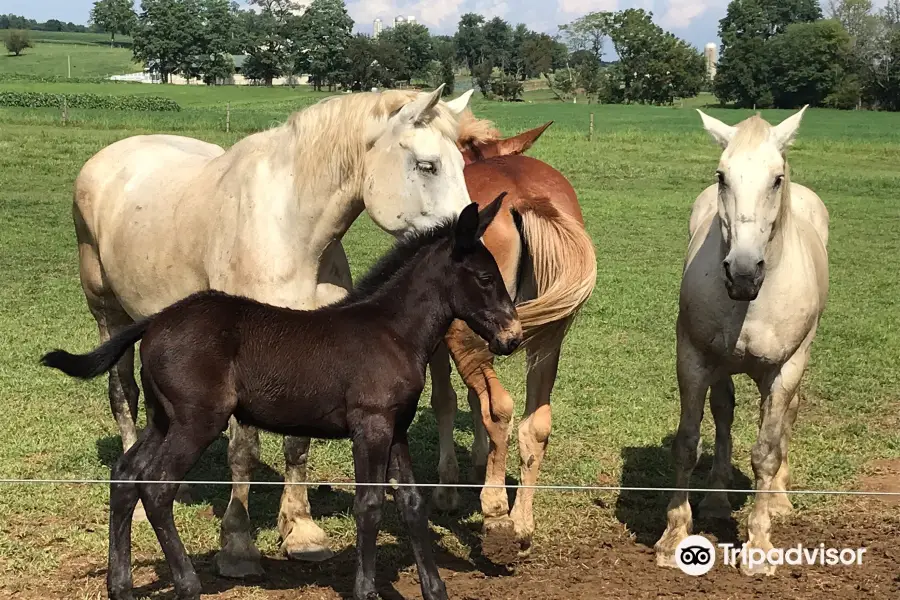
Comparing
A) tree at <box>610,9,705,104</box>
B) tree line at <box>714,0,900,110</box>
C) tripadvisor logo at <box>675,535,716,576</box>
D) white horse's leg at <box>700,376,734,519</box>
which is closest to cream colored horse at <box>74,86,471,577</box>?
tripadvisor logo at <box>675,535,716,576</box>

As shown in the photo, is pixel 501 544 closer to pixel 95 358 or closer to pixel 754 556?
pixel 754 556

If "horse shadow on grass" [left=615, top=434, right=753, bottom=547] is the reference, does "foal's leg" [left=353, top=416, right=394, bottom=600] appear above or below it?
above

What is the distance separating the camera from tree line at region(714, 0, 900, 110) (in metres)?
68.0

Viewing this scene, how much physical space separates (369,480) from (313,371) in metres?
0.52

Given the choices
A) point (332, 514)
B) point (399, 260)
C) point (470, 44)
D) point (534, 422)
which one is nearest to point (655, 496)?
point (534, 422)

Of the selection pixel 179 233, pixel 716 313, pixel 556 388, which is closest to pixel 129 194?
pixel 179 233

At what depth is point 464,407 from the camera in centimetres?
842

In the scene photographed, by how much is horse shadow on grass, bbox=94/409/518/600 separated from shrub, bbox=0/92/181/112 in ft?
124

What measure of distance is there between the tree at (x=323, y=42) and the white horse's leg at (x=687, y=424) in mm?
74979

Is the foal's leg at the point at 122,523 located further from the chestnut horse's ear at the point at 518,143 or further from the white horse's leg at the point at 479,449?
the chestnut horse's ear at the point at 518,143

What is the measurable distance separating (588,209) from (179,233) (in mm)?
15009

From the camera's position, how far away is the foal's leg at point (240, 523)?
460 centimetres

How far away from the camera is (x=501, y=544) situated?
462cm

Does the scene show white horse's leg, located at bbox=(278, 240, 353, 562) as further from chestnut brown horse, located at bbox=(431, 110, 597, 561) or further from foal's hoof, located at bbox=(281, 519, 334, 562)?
chestnut brown horse, located at bbox=(431, 110, 597, 561)
